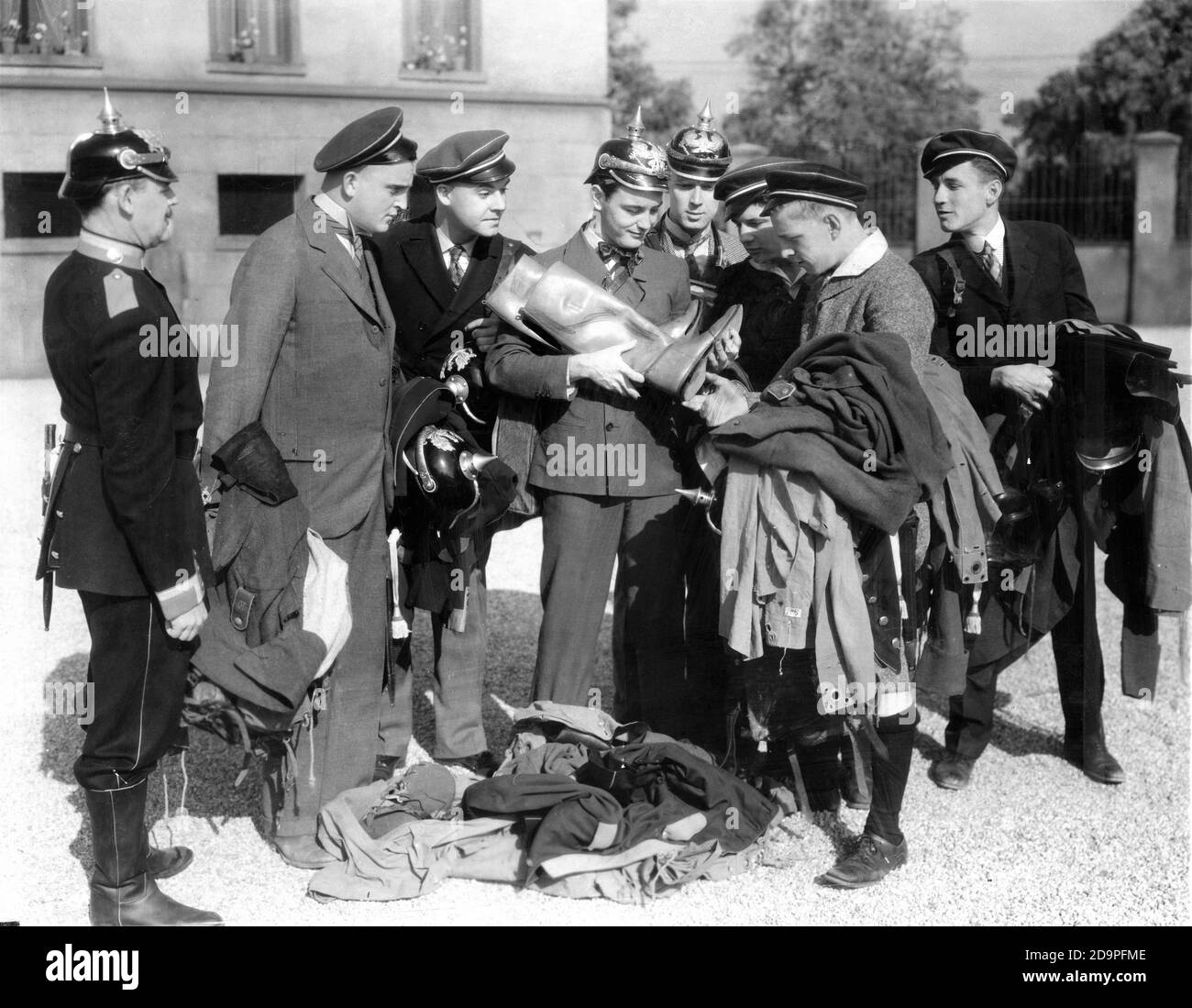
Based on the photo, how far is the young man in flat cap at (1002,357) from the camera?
4.56 meters

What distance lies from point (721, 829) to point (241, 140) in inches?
493

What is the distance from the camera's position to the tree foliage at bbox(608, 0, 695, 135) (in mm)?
24938

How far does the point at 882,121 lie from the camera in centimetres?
2405

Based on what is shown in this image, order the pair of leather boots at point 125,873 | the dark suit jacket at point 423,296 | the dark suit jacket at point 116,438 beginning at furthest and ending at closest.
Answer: the dark suit jacket at point 423,296 < the pair of leather boots at point 125,873 < the dark suit jacket at point 116,438

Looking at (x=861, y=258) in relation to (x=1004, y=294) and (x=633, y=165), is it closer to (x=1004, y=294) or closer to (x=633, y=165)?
(x=633, y=165)

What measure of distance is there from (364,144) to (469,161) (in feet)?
2.03

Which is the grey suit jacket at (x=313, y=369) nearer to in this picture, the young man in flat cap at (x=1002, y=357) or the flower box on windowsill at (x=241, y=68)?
the young man in flat cap at (x=1002, y=357)

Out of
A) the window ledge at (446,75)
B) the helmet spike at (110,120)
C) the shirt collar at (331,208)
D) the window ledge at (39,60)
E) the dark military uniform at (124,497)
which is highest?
the window ledge at (39,60)

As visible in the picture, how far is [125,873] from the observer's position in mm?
3520

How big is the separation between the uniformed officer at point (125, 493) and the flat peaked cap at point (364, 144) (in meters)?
0.55

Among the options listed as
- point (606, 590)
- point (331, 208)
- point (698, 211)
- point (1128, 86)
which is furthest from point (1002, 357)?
point (1128, 86)

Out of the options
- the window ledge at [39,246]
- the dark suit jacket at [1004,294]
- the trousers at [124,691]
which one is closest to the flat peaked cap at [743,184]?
the dark suit jacket at [1004,294]

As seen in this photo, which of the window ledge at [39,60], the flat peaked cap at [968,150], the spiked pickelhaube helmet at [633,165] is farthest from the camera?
the window ledge at [39,60]

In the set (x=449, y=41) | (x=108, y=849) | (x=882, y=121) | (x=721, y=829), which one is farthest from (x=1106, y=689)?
(x=882, y=121)
